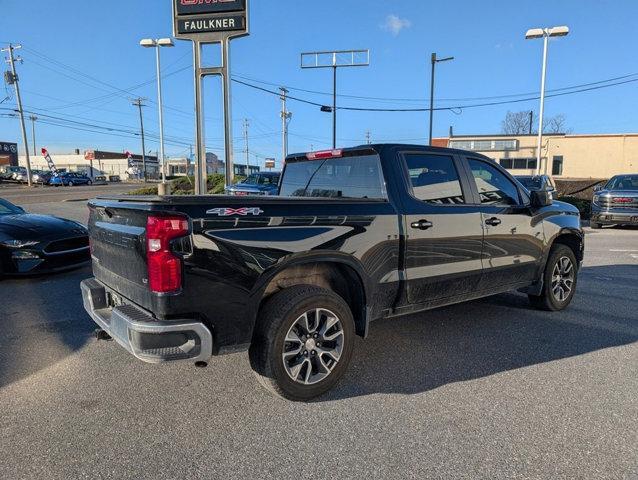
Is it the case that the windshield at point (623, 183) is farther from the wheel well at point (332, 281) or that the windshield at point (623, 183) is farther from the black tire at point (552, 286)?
the wheel well at point (332, 281)

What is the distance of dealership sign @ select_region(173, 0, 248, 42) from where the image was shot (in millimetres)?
11492

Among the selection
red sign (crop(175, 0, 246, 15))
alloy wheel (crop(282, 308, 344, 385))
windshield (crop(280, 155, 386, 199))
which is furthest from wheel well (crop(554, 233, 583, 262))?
red sign (crop(175, 0, 246, 15))

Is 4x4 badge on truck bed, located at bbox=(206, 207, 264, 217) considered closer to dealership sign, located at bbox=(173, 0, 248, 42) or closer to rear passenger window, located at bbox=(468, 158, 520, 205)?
rear passenger window, located at bbox=(468, 158, 520, 205)

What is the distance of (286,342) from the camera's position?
11.0ft

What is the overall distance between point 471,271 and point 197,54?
33.1ft

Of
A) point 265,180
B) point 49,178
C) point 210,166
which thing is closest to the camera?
point 265,180

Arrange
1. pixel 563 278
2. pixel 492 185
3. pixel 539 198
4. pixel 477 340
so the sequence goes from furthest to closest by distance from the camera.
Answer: pixel 563 278 < pixel 539 198 < pixel 492 185 < pixel 477 340

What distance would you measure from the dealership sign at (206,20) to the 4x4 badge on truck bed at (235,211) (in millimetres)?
9685

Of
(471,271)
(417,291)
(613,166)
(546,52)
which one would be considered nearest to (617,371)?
(471,271)

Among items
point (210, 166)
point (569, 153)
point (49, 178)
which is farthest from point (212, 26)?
point (210, 166)

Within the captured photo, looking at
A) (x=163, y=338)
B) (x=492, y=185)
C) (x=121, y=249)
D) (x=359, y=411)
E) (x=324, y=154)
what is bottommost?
(x=359, y=411)

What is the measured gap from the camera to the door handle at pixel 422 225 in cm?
401

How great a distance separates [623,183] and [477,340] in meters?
13.3

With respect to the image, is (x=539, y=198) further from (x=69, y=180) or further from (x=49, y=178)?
(x=49, y=178)
